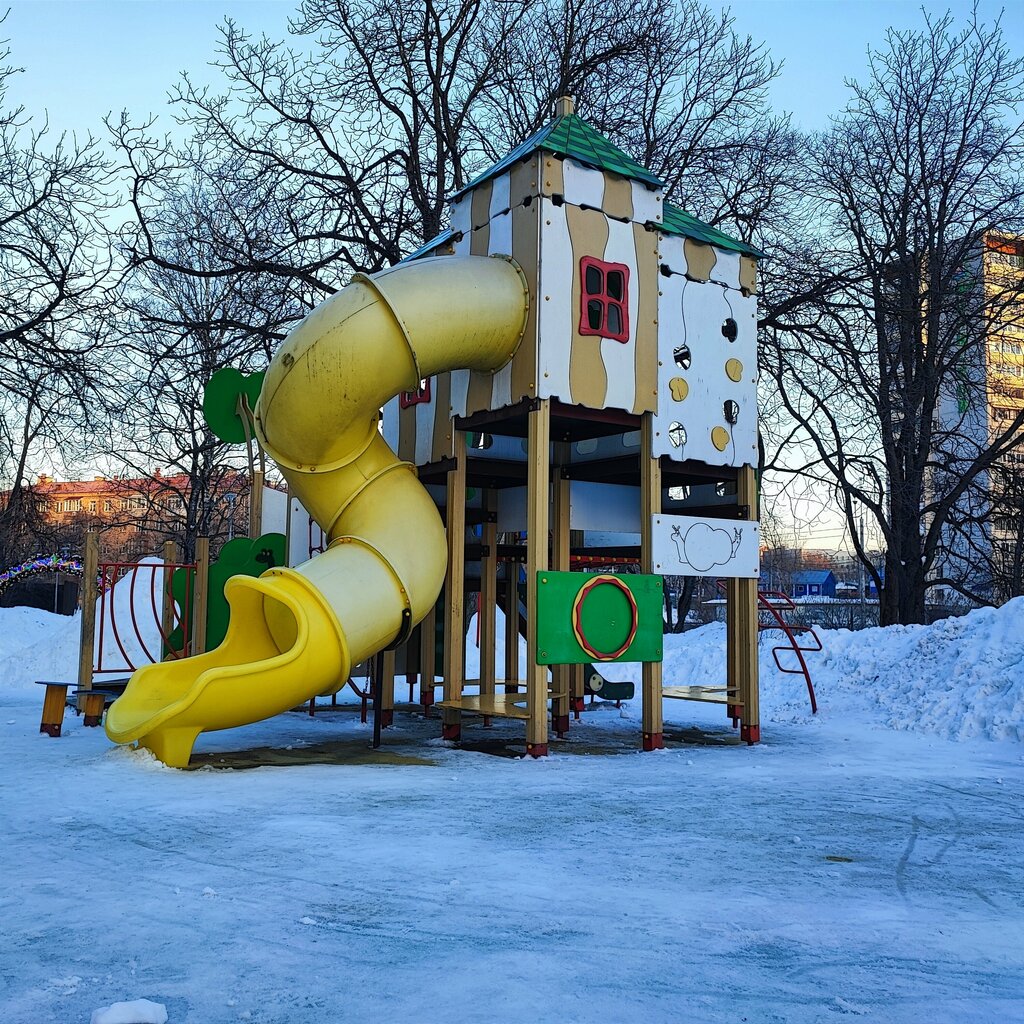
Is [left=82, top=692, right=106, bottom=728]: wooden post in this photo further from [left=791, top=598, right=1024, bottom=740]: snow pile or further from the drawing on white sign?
[left=791, top=598, right=1024, bottom=740]: snow pile

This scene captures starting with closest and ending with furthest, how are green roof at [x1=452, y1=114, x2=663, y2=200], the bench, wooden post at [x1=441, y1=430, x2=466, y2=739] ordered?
green roof at [x1=452, y1=114, x2=663, y2=200] < wooden post at [x1=441, y1=430, x2=466, y2=739] < the bench

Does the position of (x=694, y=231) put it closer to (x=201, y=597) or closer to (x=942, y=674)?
(x=942, y=674)

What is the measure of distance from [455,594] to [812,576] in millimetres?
85909

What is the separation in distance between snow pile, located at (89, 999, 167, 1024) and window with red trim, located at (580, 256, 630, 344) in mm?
7158

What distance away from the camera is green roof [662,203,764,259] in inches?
393

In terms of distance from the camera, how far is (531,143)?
354 inches

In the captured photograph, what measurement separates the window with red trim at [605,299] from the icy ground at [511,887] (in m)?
3.85

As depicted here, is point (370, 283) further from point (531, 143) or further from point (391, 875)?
point (391, 875)

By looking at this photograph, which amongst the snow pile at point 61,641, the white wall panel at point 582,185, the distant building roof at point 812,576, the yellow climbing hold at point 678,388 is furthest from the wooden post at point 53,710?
the distant building roof at point 812,576

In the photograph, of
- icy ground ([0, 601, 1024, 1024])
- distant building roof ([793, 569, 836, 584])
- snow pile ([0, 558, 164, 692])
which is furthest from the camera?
distant building roof ([793, 569, 836, 584])

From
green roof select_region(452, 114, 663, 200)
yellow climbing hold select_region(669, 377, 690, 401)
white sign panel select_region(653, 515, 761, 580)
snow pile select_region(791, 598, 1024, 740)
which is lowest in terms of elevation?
snow pile select_region(791, 598, 1024, 740)

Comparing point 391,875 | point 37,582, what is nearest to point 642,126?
point 391,875

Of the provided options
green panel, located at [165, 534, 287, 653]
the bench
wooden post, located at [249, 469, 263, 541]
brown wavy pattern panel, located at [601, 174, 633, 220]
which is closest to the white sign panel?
brown wavy pattern panel, located at [601, 174, 633, 220]

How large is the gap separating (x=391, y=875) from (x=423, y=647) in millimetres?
7417
